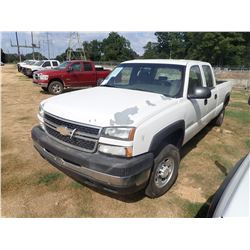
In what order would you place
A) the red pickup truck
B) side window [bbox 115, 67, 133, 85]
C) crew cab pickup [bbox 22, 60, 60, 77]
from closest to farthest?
side window [bbox 115, 67, 133, 85], the red pickup truck, crew cab pickup [bbox 22, 60, 60, 77]

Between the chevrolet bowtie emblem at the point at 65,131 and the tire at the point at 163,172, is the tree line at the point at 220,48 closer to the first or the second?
the tire at the point at 163,172

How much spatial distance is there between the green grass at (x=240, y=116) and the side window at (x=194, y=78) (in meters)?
3.60

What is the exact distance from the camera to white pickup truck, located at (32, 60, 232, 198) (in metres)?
2.42

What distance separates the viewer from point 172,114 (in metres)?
3.02

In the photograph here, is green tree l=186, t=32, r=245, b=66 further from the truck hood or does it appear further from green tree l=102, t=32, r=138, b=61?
the truck hood

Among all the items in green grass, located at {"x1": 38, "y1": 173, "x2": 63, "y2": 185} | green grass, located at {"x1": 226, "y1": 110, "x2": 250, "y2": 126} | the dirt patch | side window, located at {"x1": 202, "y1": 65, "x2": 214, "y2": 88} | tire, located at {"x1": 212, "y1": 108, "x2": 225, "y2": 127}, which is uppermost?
side window, located at {"x1": 202, "y1": 65, "x2": 214, "y2": 88}

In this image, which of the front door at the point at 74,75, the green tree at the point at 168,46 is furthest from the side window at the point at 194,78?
the green tree at the point at 168,46

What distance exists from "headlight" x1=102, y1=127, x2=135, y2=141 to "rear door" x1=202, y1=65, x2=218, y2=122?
262cm

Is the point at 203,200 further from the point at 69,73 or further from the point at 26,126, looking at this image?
the point at 69,73

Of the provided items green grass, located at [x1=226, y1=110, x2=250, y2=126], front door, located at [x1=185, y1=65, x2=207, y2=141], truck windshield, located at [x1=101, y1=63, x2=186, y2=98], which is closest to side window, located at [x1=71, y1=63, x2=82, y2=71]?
green grass, located at [x1=226, y1=110, x2=250, y2=126]

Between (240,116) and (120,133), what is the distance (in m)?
6.71

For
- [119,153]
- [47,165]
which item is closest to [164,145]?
[119,153]

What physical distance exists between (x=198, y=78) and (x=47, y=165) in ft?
10.2

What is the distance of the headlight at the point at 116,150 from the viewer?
241 cm
